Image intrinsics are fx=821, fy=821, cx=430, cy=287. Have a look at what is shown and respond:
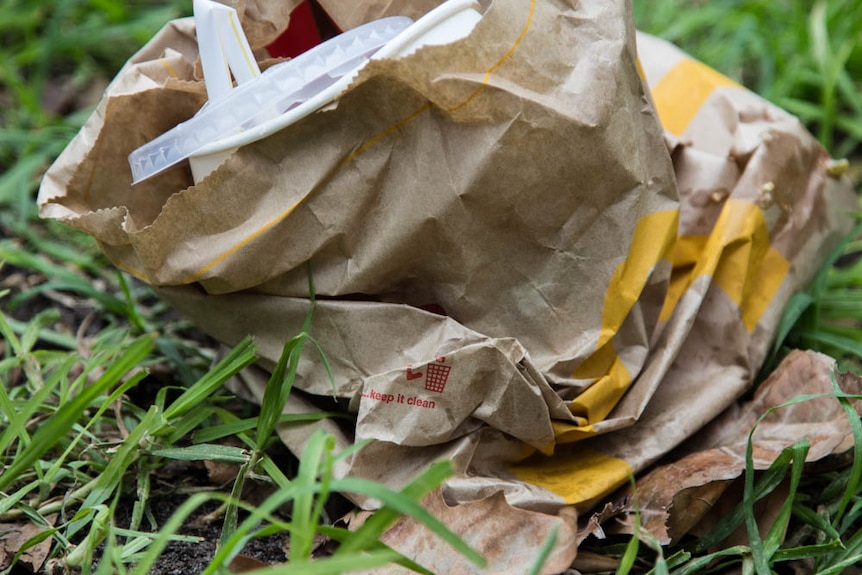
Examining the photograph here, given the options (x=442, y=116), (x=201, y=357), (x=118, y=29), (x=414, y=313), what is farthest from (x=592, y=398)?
(x=118, y=29)

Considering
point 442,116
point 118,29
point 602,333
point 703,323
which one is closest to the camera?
point 442,116

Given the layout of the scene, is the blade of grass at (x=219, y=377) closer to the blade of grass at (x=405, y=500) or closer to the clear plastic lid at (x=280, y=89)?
the clear plastic lid at (x=280, y=89)

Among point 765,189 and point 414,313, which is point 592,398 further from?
point 765,189

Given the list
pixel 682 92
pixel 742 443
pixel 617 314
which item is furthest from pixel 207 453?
pixel 682 92

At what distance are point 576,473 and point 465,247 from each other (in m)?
0.35

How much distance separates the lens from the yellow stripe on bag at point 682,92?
139 cm

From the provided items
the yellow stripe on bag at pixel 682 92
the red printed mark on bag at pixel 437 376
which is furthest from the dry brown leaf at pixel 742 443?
the yellow stripe on bag at pixel 682 92

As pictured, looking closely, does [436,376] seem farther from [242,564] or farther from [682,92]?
[682,92]

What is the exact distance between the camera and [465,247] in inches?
40.4

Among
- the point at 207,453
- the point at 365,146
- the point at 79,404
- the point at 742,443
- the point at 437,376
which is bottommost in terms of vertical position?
the point at 742,443

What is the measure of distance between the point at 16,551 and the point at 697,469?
0.87m

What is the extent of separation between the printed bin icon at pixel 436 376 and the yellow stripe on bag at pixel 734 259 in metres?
0.39

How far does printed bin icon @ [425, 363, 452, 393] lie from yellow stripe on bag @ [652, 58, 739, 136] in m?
0.64

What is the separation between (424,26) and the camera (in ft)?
3.18
